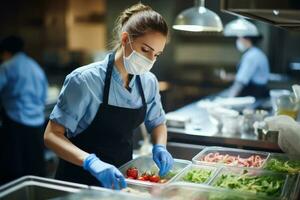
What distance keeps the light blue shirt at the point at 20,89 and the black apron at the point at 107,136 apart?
189 cm

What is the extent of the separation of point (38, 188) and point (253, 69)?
3397mm

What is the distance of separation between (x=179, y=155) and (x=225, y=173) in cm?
34

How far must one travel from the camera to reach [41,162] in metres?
3.74

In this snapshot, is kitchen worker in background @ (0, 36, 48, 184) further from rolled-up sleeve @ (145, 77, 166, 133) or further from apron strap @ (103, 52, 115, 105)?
apron strap @ (103, 52, 115, 105)

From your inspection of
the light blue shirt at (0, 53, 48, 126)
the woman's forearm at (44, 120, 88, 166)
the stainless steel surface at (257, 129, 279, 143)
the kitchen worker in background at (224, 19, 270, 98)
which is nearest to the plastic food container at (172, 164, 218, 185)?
the woman's forearm at (44, 120, 88, 166)

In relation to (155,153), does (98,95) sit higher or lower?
higher

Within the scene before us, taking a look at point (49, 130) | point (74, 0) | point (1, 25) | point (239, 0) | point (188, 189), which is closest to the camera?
point (239, 0)

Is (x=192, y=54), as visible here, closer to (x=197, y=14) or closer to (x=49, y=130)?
(x=197, y=14)

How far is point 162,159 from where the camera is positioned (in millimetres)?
1664

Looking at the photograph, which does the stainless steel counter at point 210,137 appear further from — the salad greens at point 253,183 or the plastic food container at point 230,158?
the salad greens at point 253,183

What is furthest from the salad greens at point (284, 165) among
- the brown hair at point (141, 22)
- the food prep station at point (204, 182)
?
the brown hair at point (141, 22)

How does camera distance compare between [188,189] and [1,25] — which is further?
[1,25]

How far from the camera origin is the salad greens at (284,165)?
5.18 ft

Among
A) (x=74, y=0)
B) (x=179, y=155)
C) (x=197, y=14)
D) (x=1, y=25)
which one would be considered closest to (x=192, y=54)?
(x=74, y=0)
